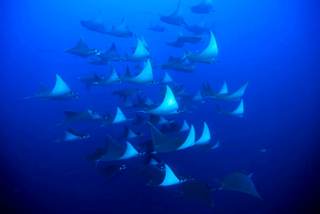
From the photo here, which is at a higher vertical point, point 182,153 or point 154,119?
point 182,153

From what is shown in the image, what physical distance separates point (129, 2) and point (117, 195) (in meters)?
54.2

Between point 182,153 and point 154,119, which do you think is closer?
point 154,119

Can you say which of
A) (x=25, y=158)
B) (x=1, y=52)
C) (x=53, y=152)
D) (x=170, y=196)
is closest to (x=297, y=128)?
(x=170, y=196)

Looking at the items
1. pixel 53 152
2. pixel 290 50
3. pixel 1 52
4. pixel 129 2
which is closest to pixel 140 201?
pixel 53 152

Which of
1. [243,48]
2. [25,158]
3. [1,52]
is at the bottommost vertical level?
[25,158]

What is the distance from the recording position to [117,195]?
6.71 m

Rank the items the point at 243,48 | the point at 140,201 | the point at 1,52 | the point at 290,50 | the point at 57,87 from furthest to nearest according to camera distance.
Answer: the point at 243,48, the point at 290,50, the point at 1,52, the point at 140,201, the point at 57,87

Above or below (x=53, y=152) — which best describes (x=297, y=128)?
above

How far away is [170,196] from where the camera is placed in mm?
6570

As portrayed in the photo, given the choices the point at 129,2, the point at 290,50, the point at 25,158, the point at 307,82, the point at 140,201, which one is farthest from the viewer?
the point at 129,2

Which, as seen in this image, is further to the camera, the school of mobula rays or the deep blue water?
the deep blue water

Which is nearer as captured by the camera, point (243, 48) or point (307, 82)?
point (307, 82)

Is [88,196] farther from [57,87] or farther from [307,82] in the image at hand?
[307,82]

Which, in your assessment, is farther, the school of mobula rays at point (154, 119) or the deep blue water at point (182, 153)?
the deep blue water at point (182, 153)
